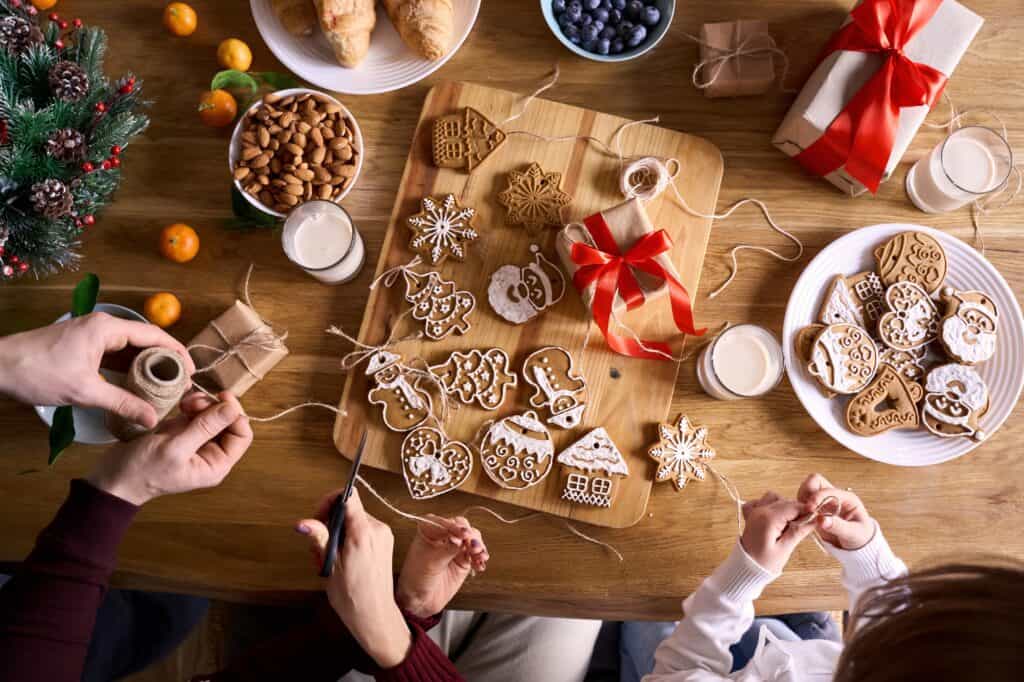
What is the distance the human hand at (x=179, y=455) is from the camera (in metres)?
0.98

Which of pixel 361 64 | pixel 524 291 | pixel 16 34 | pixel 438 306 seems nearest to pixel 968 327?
pixel 524 291

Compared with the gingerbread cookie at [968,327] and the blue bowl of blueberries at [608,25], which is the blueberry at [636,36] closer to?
the blue bowl of blueberries at [608,25]

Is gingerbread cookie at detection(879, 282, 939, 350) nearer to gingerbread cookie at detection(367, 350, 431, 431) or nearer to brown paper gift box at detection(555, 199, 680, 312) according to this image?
brown paper gift box at detection(555, 199, 680, 312)

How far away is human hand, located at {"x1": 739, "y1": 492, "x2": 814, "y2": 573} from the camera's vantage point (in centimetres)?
111

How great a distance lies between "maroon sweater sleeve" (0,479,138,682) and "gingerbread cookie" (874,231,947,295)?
1240 mm

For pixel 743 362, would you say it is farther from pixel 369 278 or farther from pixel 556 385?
pixel 369 278

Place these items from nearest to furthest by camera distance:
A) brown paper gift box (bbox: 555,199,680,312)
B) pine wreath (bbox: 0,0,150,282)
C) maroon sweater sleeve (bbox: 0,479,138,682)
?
maroon sweater sleeve (bbox: 0,479,138,682)
pine wreath (bbox: 0,0,150,282)
brown paper gift box (bbox: 555,199,680,312)

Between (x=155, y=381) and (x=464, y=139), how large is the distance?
640 millimetres

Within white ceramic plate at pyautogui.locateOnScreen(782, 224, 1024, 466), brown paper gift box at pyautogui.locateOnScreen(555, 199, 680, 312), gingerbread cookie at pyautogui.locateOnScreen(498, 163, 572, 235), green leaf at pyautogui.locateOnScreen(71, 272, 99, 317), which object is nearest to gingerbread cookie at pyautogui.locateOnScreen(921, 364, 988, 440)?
white ceramic plate at pyautogui.locateOnScreen(782, 224, 1024, 466)

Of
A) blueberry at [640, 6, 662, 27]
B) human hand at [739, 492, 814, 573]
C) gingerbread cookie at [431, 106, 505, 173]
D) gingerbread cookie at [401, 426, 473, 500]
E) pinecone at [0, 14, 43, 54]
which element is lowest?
gingerbread cookie at [401, 426, 473, 500]

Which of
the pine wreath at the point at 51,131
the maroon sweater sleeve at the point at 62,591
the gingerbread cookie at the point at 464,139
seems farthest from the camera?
the gingerbread cookie at the point at 464,139

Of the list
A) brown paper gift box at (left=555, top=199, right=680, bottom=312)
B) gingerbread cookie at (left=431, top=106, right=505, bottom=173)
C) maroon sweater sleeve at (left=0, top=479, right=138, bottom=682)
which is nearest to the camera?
maroon sweater sleeve at (left=0, top=479, right=138, bottom=682)

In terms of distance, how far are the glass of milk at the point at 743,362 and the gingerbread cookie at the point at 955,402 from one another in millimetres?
251

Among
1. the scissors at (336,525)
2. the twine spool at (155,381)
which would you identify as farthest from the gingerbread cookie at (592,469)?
the twine spool at (155,381)
